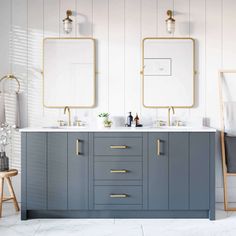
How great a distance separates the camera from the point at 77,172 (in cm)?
354

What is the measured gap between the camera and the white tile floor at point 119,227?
126 inches

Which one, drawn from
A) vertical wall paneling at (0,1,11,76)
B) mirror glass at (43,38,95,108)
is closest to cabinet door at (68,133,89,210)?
mirror glass at (43,38,95,108)

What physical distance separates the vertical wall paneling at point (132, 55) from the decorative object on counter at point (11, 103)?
122 centimetres

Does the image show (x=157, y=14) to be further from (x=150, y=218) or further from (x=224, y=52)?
(x=150, y=218)

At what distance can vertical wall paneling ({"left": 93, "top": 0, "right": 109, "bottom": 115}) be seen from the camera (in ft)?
13.5

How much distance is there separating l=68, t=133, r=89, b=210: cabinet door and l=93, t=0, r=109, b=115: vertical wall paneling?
695mm

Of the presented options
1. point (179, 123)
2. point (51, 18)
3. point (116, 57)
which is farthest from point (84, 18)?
point (179, 123)

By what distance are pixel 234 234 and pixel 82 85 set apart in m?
2.20

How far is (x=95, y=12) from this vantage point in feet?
13.5

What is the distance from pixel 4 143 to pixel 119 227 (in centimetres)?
148

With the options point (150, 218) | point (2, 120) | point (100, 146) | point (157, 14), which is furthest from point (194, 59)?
point (2, 120)

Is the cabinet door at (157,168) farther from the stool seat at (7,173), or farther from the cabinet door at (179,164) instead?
the stool seat at (7,173)

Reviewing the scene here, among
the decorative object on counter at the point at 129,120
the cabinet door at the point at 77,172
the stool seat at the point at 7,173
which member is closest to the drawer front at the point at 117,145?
the cabinet door at the point at 77,172

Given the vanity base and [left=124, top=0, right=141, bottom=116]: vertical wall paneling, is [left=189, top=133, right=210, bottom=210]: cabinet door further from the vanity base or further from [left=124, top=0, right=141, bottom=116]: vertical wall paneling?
[left=124, top=0, right=141, bottom=116]: vertical wall paneling
